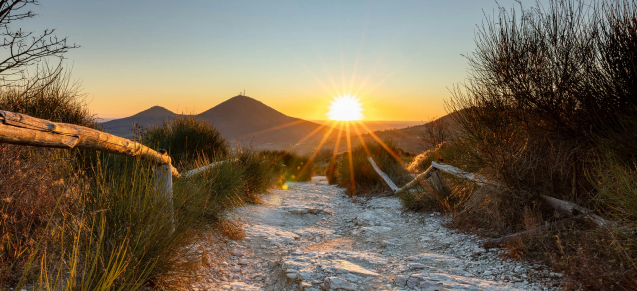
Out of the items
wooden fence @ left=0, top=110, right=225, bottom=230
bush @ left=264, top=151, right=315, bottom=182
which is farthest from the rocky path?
bush @ left=264, top=151, right=315, bottom=182

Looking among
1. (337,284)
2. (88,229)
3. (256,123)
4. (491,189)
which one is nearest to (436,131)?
(491,189)

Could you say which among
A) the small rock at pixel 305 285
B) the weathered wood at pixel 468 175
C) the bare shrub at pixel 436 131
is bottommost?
the small rock at pixel 305 285

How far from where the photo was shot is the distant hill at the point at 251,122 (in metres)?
83.6

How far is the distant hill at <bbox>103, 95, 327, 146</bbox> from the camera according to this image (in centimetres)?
8362

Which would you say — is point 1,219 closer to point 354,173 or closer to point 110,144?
point 110,144

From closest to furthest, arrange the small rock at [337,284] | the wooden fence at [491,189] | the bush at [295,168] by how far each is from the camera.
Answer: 1. the small rock at [337,284]
2. the wooden fence at [491,189]
3. the bush at [295,168]

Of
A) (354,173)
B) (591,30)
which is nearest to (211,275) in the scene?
(591,30)

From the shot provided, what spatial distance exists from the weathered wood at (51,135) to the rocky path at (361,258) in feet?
5.20

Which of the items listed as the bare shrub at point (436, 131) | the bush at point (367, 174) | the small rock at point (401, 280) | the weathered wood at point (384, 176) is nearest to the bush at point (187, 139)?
the bush at point (367, 174)

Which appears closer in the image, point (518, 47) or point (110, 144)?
point (110, 144)

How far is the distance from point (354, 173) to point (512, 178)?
20.9 ft

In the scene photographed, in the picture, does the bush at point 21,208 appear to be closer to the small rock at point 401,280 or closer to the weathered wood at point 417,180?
the small rock at point 401,280

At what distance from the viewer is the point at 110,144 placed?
278 cm

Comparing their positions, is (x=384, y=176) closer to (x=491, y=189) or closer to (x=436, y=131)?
(x=491, y=189)
